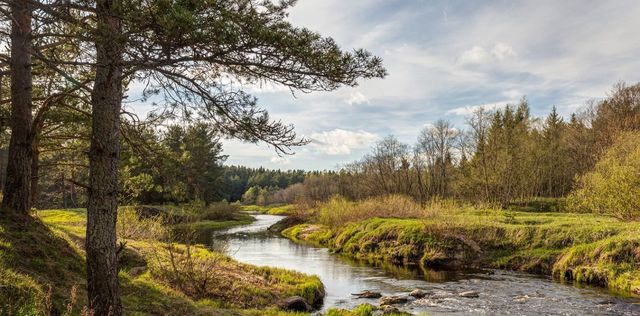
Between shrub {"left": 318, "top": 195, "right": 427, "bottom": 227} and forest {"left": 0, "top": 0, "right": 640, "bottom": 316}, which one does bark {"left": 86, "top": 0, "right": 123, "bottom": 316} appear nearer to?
forest {"left": 0, "top": 0, "right": 640, "bottom": 316}

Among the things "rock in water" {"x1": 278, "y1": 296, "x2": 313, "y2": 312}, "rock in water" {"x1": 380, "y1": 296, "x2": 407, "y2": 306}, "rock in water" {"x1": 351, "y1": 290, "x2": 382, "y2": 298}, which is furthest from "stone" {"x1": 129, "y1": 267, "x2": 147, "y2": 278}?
"rock in water" {"x1": 380, "y1": 296, "x2": 407, "y2": 306}

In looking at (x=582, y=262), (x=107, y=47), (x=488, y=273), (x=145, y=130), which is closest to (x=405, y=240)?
(x=488, y=273)

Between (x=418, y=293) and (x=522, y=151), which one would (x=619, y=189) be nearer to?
(x=418, y=293)

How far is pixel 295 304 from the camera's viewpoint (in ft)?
45.6

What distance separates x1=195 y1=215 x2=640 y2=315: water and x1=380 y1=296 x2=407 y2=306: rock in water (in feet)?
1.01

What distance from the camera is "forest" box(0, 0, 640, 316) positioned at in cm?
691

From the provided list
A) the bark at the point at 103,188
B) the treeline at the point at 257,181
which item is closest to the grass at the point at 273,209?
the treeline at the point at 257,181

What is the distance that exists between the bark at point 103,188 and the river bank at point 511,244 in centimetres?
1809

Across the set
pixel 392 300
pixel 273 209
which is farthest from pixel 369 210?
pixel 273 209

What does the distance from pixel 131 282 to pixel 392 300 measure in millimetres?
9035

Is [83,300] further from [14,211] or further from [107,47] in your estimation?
[107,47]

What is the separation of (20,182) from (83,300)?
4209 mm

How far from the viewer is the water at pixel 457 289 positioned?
586 inches

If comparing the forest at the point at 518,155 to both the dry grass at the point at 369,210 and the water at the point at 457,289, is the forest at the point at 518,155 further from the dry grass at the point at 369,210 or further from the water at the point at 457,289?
the water at the point at 457,289
